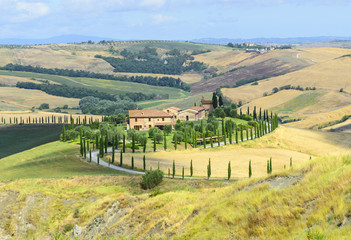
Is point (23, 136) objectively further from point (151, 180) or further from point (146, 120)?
point (151, 180)

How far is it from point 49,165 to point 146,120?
42.9 meters

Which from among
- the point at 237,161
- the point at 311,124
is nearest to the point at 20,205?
the point at 237,161

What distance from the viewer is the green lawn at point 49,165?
6762cm

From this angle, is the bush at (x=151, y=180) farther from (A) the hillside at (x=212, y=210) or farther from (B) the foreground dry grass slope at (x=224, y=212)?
(B) the foreground dry grass slope at (x=224, y=212)

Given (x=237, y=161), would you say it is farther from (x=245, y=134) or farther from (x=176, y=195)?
(x=176, y=195)

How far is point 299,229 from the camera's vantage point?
18.8 meters

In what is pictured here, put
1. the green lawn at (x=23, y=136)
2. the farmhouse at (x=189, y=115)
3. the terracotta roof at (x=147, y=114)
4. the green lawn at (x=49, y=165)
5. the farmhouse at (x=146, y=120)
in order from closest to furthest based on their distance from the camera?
the green lawn at (x=49, y=165) → the green lawn at (x=23, y=136) → the farmhouse at (x=146, y=120) → the terracotta roof at (x=147, y=114) → the farmhouse at (x=189, y=115)

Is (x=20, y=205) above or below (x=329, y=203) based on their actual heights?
below

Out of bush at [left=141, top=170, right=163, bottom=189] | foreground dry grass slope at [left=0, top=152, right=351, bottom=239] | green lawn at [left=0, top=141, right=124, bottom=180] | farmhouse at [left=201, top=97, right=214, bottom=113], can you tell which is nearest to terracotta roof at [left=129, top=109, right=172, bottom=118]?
green lawn at [left=0, top=141, right=124, bottom=180]

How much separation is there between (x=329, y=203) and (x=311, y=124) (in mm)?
139003

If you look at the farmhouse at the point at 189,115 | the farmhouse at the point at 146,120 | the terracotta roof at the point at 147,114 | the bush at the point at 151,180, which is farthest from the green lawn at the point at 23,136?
the bush at the point at 151,180

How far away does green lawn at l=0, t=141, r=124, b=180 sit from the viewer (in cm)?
6762

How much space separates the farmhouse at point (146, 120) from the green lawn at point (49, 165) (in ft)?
68.8

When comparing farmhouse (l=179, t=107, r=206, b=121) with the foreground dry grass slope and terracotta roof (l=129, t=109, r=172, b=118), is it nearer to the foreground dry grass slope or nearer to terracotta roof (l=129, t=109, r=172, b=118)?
terracotta roof (l=129, t=109, r=172, b=118)
